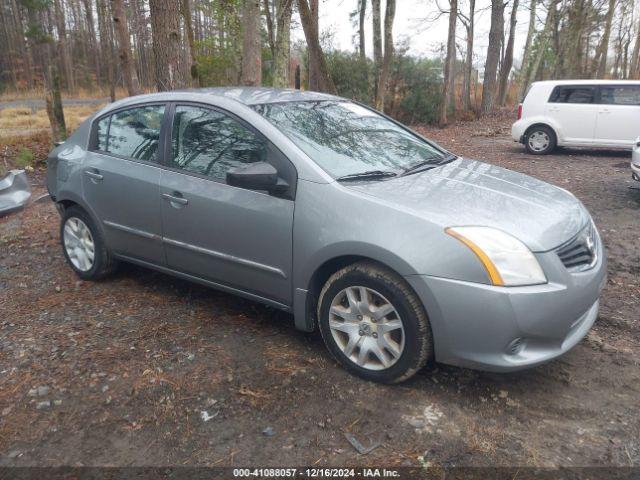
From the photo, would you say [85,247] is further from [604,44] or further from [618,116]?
[604,44]

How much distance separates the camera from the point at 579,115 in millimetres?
11367

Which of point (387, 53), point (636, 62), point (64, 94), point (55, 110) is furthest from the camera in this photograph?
point (64, 94)

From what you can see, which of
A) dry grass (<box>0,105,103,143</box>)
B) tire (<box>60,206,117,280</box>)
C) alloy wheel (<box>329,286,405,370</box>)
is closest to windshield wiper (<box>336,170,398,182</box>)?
alloy wheel (<box>329,286,405,370</box>)

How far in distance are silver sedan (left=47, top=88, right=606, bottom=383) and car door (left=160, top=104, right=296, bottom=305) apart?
0.01 m

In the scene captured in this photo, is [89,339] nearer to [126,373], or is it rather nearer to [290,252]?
[126,373]

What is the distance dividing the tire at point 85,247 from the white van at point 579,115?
9920 mm

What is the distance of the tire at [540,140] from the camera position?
1173 centimetres

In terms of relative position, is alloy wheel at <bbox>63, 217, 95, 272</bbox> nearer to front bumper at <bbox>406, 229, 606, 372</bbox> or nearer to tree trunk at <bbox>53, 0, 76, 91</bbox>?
front bumper at <bbox>406, 229, 606, 372</bbox>

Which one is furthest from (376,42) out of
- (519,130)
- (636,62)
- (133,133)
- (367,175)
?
(636,62)

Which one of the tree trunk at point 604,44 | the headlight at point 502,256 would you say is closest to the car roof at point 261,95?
the headlight at point 502,256

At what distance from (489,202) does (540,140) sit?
31.6 ft

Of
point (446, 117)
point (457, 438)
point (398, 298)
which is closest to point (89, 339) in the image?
point (398, 298)

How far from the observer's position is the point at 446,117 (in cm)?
1847

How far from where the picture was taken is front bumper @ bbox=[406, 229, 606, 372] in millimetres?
2770
